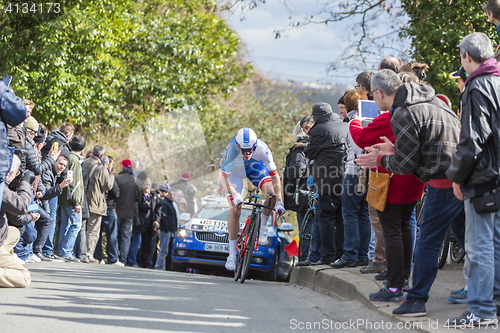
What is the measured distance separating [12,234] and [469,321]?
5266 millimetres

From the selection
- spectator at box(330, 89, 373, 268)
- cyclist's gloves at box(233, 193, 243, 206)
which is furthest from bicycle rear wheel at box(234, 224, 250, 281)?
spectator at box(330, 89, 373, 268)

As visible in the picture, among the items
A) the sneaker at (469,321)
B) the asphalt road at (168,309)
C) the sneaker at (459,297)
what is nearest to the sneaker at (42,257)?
the asphalt road at (168,309)

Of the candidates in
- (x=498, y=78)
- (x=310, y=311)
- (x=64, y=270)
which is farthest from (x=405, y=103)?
(x=64, y=270)

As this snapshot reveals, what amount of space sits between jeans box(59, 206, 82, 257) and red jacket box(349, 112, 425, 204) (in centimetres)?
675

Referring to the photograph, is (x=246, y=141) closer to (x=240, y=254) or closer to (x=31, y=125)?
(x=240, y=254)

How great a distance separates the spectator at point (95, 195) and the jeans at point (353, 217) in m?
6.09

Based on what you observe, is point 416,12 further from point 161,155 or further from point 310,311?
point 161,155

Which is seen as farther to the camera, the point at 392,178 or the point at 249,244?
the point at 249,244

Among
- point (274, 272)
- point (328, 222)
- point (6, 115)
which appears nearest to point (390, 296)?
point (328, 222)

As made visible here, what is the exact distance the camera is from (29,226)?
8359mm

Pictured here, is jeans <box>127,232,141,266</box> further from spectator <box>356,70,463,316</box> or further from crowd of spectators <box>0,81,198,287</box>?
spectator <box>356,70,463,316</box>

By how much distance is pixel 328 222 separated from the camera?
26.1 ft

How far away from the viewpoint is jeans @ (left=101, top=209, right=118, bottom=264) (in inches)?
490

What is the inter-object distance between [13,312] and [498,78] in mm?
4477
